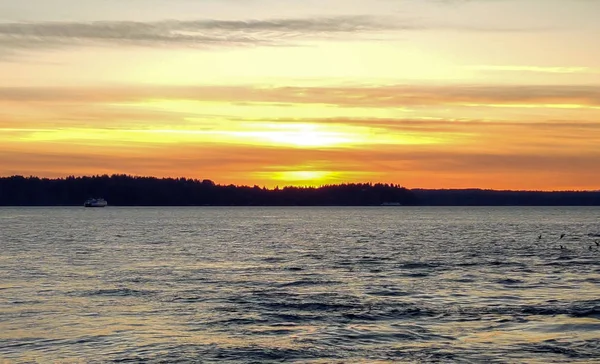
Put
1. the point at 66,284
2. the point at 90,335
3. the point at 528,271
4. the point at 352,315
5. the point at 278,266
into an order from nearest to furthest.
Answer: the point at 90,335 < the point at 352,315 < the point at 66,284 < the point at 528,271 < the point at 278,266

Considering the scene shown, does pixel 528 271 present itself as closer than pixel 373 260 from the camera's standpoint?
Yes

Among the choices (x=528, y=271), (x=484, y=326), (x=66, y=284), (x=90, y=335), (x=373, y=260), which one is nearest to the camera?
(x=90, y=335)

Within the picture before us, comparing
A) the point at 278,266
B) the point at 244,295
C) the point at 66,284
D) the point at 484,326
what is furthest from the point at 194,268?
the point at 484,326

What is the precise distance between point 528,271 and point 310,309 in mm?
25561

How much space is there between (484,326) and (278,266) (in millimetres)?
30743

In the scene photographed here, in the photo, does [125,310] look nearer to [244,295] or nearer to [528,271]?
[244,295]

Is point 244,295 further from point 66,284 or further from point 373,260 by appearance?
point 373,260

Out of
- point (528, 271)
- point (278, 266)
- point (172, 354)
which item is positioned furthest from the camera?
point (278, 266)

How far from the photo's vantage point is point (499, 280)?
50531 millimetres

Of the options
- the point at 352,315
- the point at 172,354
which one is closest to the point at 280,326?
the point at 352,315

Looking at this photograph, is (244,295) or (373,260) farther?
(373,260)

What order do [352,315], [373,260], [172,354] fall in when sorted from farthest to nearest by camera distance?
1. [373,260]
2. [352,315]
3. [172,354]

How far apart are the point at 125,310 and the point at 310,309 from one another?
8533mm

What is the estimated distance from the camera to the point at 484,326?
107ft
